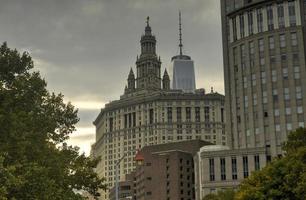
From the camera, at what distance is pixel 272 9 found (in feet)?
441

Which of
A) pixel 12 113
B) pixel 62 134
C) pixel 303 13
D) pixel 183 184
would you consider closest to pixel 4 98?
pixel 12 113

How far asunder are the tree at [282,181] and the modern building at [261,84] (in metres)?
71.3

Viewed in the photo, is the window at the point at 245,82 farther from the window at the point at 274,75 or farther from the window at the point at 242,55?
the window at the point at 274,75

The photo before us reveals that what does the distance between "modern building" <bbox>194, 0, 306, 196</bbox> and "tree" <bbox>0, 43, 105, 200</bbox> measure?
298ft

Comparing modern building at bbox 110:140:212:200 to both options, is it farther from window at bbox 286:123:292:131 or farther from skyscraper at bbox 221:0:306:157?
window at bbox 286:123:292:131

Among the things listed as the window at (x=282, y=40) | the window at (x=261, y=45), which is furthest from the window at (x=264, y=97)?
the window at (x=282, y=40)

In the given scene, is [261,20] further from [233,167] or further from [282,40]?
[233,167]

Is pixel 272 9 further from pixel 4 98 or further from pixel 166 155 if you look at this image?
pixel 4 98

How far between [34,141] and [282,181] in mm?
26940

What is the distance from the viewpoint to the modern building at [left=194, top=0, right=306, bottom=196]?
129 metres

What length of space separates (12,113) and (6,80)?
449 cm

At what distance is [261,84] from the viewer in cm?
13312

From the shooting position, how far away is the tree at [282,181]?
175ft

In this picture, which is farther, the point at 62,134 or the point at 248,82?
the point at 248,82
